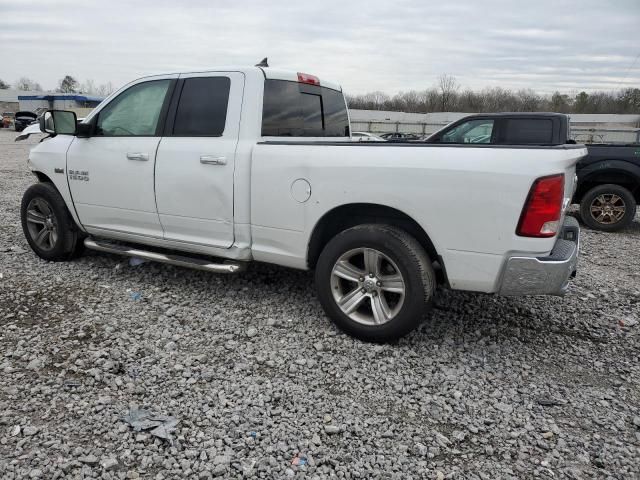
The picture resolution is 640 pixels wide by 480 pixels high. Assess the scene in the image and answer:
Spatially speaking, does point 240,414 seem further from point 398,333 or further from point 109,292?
point 109,292

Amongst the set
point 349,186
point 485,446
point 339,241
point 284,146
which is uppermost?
point 284,146

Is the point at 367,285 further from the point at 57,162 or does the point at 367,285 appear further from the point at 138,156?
the point at 57,162

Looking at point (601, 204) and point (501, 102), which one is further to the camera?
point (501, 102)

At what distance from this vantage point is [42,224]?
17.7ft

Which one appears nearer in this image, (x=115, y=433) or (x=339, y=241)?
(x=115, y=433)

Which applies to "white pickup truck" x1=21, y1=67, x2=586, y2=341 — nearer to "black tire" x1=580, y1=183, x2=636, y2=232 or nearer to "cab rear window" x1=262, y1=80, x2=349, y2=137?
"cab rear window" x1=262, y1=80, x2=349, y2=137

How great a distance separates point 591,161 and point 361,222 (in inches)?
252

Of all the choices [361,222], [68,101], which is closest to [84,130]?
[361,222]

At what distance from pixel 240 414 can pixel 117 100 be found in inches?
131

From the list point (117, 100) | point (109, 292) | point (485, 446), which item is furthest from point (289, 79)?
point (485, 446)

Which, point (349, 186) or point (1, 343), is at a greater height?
point (349, 186)

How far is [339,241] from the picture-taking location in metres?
3.62

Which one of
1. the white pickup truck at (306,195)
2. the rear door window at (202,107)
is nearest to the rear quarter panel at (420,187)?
the white pickup truck at (306,195)

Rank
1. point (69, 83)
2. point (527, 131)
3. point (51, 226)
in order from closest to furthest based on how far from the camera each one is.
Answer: point (51, 226)
point (527, 131)
point (69, 83)
